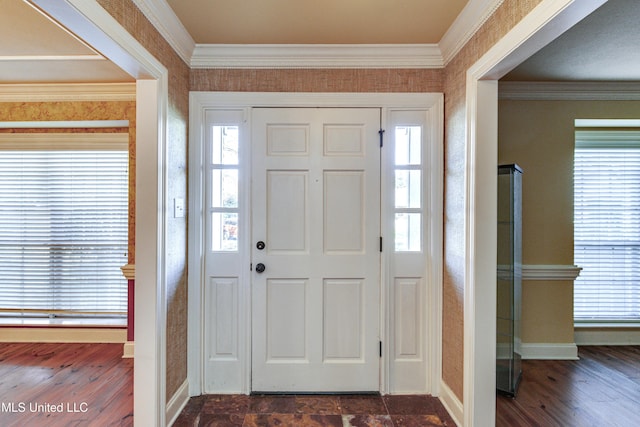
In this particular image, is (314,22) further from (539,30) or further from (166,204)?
(166,204)

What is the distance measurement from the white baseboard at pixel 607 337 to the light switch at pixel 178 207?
3855 millimetres

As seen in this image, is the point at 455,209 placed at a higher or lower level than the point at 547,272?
higher

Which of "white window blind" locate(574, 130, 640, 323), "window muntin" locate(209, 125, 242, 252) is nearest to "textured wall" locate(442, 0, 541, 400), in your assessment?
"window muntin" locate(209, 125, 242, 252)

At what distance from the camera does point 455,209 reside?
6.89 feet

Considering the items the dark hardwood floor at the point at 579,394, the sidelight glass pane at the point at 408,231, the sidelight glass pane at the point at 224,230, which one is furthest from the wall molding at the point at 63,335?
the dark hardwood floor at the point at 579,394

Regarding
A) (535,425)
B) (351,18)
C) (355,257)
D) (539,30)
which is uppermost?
(351,18)

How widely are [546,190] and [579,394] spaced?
1671 millimetres

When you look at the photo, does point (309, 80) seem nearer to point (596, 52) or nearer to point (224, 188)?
point (224, 188)

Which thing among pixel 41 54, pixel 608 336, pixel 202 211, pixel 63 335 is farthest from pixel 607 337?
pixel 41 54

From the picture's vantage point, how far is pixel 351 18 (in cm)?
192

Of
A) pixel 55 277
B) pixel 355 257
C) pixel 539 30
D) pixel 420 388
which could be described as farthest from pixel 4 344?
pixel 539 30

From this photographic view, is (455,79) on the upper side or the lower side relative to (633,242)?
upper

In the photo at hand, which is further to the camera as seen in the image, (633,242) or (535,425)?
(633,242)

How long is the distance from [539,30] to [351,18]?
1017 millimetres
